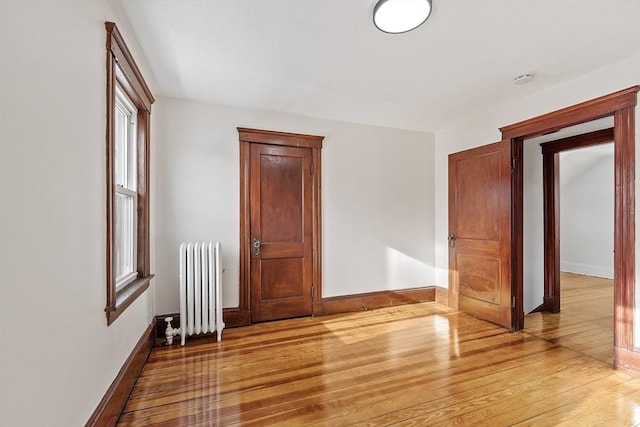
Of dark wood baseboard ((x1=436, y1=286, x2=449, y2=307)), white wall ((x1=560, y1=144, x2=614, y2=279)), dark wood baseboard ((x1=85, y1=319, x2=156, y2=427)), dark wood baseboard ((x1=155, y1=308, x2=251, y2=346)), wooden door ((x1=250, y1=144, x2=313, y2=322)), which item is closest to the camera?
dark wood baseboard ((x1=85, y1=319, x2=156, y2=427))

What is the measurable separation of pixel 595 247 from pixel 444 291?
456cm

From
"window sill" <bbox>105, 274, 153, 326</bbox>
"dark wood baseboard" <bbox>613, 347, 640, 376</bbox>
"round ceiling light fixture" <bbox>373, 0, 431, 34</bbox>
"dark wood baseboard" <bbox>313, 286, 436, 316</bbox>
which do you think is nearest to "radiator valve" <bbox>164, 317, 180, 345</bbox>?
"window sill" <bbox>105, 274, 153, 326</bbox>

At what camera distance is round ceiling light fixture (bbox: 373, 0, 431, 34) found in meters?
1.77

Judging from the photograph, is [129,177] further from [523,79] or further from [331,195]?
[523,79]

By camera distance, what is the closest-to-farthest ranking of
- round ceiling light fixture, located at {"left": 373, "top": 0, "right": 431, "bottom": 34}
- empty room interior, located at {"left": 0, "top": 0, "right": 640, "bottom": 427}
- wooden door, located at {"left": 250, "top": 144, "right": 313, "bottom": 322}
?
empty room interior, located at {"left": 0, "top": 0, "right": 640, "bottom": 427} → round ceiling light fixture, located at {"left": 373, "top": 0, "right": 431, "bottom": 34} → wooden door, located at {"left": 250, "top": 144, "right": 313, "bottom": 322}

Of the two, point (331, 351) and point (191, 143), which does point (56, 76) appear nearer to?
point (191, 143)

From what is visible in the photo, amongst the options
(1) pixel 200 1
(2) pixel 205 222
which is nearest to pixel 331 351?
(2) pixel 205 222

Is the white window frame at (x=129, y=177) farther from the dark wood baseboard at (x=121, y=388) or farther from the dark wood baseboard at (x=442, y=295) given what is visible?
the dark wood baseboard at (x=442, y=295)

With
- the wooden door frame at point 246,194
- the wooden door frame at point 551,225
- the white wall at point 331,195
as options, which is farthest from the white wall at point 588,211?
the wooden door frame at point 246,194

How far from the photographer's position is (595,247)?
21.2 feet

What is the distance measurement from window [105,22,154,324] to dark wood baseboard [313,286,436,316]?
2.07 metres

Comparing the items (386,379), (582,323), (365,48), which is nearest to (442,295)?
(582,323)

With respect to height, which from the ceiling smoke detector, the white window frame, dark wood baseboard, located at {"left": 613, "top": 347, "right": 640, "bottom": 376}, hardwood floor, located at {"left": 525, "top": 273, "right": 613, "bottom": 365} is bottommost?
hardwood floor, located at {"left": 525, "top": 273, "right": 613, "bottom": 365}

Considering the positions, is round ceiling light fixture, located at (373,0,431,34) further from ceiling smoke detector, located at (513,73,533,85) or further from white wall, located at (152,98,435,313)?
white wall, located at (152,98,435,313)
